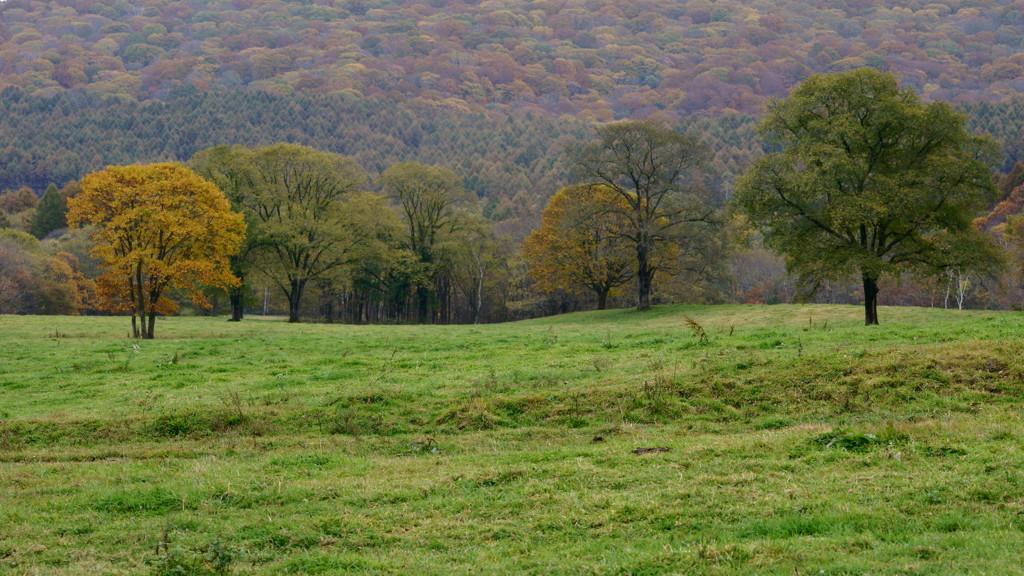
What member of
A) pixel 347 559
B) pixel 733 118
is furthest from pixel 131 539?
pixel 733 118

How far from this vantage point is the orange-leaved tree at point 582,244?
51.9 m

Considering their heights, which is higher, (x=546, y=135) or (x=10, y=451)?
(x=546, y=135)

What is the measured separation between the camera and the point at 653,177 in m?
50.8

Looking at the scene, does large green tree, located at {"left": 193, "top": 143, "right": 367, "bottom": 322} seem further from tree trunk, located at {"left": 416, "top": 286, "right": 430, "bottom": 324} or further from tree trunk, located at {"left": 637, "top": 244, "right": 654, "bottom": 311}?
tree trunk, located at {"left": 637, "top": 244, "right": 654, "bottom": 311}

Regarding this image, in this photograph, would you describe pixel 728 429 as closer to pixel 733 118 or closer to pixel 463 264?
pixel 463 264

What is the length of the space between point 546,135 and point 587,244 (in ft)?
483

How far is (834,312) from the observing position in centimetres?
3850

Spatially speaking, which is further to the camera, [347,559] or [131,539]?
[131,539]

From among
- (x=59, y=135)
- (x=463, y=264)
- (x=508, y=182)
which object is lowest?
(x=463, y=264)

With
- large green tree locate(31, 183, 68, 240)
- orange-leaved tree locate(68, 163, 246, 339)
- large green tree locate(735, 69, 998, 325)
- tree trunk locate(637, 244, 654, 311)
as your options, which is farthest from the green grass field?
large green tree locate(31, 183, 68, 240)

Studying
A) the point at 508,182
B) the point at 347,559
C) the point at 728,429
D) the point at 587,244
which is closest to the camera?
the point at 347,559

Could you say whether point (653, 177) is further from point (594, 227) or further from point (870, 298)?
point (870, 298)

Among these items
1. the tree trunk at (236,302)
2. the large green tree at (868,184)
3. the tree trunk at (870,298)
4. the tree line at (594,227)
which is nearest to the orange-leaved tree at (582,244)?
the tree line at (594,227)

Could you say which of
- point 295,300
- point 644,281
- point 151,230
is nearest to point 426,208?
point 295,300
